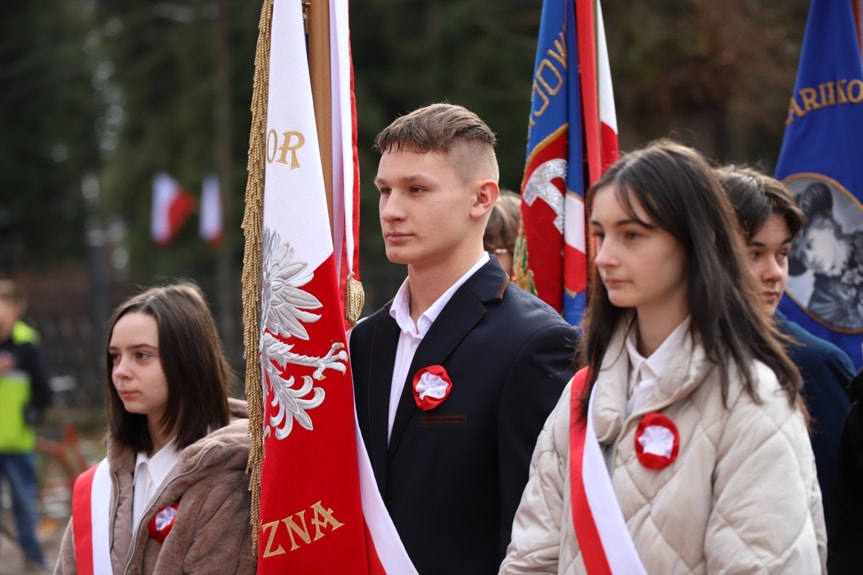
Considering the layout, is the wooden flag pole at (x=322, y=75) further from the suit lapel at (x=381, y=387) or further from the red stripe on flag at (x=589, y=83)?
the red stripe on flag at (x=589, y=83)

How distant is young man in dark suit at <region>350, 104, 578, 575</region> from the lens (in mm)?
2578

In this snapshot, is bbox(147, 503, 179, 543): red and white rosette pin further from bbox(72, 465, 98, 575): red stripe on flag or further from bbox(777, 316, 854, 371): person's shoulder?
bbox(777, 316, 854, 371): person's shoulder

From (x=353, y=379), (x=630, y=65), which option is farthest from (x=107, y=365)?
(x=630, y=65)

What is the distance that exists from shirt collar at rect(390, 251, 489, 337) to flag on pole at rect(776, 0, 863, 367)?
5.05ft

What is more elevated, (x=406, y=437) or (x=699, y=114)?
(x=699, y=114)

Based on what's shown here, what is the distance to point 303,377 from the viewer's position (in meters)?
2.82

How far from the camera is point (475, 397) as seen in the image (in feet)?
8.55

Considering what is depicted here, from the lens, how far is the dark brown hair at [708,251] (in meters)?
2.10

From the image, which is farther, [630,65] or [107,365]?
[630,65]

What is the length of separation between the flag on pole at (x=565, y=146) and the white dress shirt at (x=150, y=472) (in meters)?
1.23

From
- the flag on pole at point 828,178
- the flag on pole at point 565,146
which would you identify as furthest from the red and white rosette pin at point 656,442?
the flag on pole at point 828,178

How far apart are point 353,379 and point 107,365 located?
0.99 m

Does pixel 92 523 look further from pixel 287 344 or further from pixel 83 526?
pixel 287 344

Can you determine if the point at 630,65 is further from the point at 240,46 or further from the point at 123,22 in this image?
the point at 123,22
